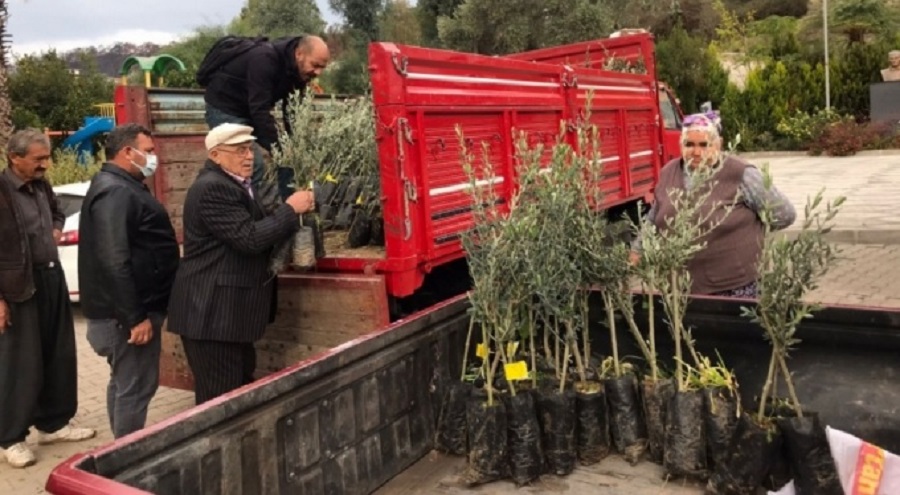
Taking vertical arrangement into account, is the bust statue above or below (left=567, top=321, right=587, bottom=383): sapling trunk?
above

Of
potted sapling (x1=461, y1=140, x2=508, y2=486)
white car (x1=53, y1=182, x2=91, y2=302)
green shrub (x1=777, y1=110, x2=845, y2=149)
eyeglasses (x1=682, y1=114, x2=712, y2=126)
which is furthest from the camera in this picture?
green shrub (x1=777, y1=110, x2=845, y2=149)

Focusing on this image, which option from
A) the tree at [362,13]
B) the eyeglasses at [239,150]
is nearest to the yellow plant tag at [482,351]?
the eyeglasses at [239,150]

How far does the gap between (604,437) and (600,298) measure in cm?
73

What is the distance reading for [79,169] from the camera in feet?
44.3

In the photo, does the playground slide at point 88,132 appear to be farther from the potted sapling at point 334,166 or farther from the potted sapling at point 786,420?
the potted sapling at point 786,420

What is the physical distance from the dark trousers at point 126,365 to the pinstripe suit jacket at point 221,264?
0.63 m

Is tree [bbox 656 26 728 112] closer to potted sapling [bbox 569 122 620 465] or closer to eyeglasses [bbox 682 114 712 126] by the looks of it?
eyeglasses [bbox 682 114 712 126]

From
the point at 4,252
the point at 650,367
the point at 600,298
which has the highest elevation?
the point at 4,252

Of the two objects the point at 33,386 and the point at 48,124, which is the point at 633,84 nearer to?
the point at 33,386

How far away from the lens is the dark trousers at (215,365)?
11.9 feet

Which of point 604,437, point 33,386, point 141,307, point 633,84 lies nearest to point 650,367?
point 604,437

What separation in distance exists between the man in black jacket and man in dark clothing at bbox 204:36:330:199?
64 centimetres

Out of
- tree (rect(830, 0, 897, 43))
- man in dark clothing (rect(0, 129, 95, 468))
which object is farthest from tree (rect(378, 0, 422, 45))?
man in dark clothing (rect(0, 129, 95, 468))

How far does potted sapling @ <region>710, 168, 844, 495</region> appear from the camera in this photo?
8.77ft
